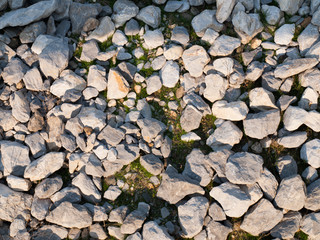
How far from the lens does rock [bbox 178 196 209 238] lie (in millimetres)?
3289

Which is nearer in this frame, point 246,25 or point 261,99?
point 261,99

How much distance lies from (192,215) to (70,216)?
47.0 inches

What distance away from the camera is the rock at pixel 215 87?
3822 millimetres

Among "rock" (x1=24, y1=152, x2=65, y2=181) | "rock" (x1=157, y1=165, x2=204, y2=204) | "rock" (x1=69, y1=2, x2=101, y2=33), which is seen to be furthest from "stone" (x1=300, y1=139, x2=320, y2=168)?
"rock" (x1=69, y1=2, x2=101, y2=33)

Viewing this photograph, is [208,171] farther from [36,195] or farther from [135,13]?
[135,13]

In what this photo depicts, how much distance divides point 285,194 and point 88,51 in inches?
109

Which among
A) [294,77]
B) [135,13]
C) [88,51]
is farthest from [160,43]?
[294,77]

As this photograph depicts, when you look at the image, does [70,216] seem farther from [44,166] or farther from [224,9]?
[224,9]

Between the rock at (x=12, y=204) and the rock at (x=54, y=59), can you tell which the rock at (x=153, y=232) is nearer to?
the rock at (x=12, y=204)

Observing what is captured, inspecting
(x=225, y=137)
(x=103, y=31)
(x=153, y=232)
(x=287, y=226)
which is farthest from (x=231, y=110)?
(x=103, y=31)

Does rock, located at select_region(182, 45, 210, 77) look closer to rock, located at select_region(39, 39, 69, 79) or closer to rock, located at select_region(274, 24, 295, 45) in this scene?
rock, located at select_region(274, 24, 295, 45)

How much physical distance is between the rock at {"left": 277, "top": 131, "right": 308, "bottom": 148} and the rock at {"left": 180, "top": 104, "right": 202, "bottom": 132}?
2.96 ft

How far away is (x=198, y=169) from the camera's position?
357 cm

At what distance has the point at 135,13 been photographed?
4.39 meters
